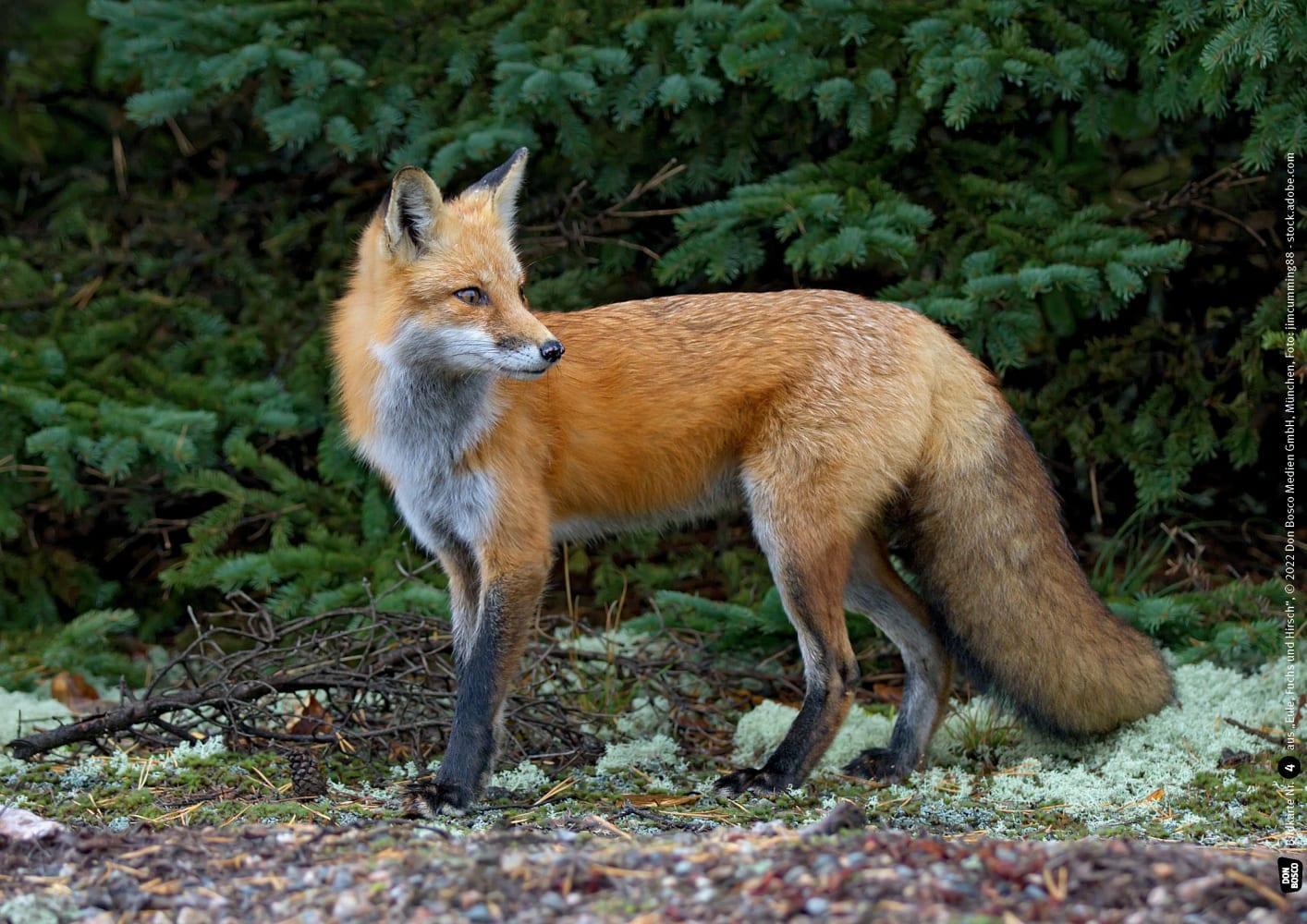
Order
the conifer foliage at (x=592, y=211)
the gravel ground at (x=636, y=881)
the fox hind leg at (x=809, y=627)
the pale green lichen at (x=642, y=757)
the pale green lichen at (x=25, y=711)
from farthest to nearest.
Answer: the conifer foliage at (x=592, y=211), the pale green lichen at (x=25, y=711), the pale green lichen at (x=642, y=757), the fox hind leg at (x=809, y=627), the gravel ground at (x=636, y=881)

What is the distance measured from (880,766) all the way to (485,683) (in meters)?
1.37

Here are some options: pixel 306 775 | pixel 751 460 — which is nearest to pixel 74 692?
pixel 306 775

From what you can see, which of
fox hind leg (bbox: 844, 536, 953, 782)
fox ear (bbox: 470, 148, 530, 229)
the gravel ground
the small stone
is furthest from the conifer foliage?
the small stone

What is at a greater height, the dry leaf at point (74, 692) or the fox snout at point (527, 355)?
the fox snout at point (527, 355)

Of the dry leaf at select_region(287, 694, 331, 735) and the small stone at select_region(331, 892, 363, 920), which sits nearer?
the small stone at select_region(331, 892, 363, 920)

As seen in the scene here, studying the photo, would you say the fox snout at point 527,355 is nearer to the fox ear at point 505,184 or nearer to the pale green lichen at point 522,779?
the fox ear at point 505,184

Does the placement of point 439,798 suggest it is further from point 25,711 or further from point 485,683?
point 25,711

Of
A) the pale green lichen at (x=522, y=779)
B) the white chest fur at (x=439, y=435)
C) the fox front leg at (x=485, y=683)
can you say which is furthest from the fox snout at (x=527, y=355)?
the pale green lichen at (x=522, y=779)

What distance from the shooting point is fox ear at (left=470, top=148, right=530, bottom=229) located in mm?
4102

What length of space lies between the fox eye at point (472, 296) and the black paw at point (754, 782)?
1621 mm

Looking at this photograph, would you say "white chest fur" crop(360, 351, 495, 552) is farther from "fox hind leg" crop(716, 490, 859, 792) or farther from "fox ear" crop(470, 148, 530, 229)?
"fox hind leg" crop(716, 490, 859, 792)

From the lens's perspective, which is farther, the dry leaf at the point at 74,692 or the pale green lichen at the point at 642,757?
the dry leaf at the point at 74,692

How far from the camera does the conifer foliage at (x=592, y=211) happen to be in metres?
4.79

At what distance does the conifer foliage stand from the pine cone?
109 cm
